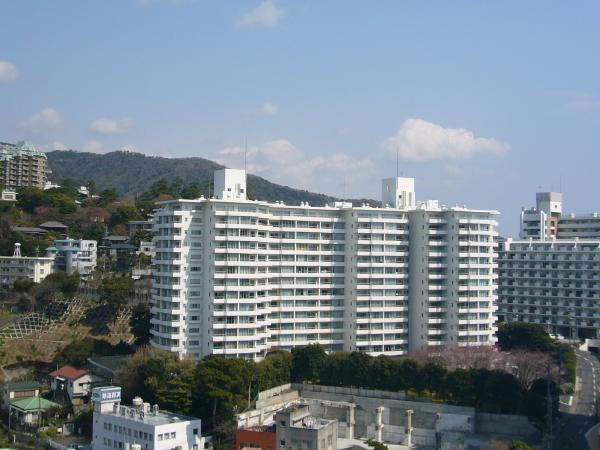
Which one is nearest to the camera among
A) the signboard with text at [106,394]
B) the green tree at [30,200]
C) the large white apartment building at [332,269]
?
the signboard with text at [106,394]

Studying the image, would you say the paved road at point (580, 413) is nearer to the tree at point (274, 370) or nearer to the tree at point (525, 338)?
the tree at point (525, 338)

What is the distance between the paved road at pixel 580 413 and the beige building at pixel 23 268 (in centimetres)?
4996

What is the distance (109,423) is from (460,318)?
29.7 metres

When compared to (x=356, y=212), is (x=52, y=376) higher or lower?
lower

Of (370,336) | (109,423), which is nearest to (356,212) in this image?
(370,336)

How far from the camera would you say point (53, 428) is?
155ft

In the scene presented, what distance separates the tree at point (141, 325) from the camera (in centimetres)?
5866

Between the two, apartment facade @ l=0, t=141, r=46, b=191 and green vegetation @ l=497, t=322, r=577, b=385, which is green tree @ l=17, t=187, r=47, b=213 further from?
green vegetation @ l=497, t=322, r=577, b=385

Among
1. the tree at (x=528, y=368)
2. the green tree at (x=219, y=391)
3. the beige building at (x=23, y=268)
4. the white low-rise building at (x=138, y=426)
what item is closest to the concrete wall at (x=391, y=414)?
the tree at (x=528, y=368)

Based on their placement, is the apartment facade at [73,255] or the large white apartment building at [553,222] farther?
Answer: the large white apartment building at [553,222]

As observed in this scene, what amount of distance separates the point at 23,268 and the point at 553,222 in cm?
6625

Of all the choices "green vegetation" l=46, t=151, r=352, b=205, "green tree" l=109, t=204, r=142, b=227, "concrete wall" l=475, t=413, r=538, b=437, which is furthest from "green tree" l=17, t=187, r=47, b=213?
"green vegetation" l=46, t=151, r=352, b=205

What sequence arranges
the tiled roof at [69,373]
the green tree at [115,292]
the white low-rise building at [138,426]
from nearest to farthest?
the white low-rise building at [138,426] < the tiled roof at [69,373] < the green tree at [115,292]

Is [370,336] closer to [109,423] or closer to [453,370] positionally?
[453,370]
